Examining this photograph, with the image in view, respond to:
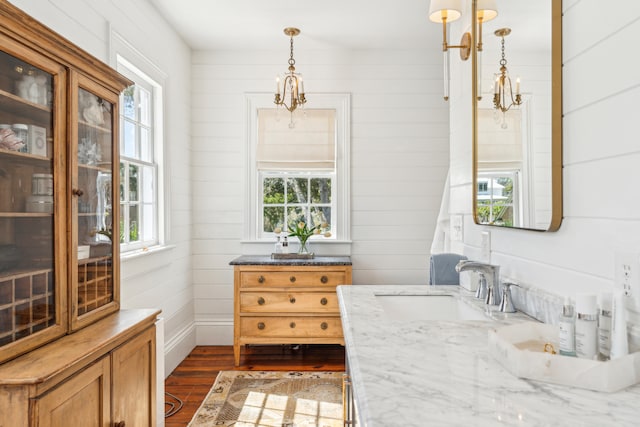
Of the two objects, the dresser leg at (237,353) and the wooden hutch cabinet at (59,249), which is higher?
the wooden hutch cabinet at (59,249)

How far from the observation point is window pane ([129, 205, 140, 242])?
290 cm

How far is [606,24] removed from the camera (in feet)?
3.37

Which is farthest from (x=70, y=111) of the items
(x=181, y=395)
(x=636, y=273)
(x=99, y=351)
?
(x=181, y=395)

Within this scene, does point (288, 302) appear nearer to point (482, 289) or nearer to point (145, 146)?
point (145, 146)

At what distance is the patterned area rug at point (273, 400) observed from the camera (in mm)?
2500

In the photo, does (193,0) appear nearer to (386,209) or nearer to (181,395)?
(386,209)

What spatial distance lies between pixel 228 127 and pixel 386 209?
5.13ft

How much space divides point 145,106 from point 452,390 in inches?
116

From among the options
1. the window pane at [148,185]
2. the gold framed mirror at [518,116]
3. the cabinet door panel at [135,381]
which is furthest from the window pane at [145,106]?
the gold framed mirror at [518,116]

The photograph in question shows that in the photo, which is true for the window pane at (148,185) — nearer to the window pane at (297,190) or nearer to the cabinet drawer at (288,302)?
the cabinet drawer at (288,302)

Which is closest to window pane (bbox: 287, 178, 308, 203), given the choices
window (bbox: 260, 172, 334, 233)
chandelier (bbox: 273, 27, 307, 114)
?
window (bbox: 260, 172, 334, 233)

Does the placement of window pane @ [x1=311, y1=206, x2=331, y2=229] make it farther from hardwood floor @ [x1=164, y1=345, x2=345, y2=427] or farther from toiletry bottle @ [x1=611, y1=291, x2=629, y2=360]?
toiletry bottle @ [x1=611, y1=291, x2=629, y2=360]

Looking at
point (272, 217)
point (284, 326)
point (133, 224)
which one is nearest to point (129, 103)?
point (133, 224)

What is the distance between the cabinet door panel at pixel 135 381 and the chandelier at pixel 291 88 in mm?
2059
